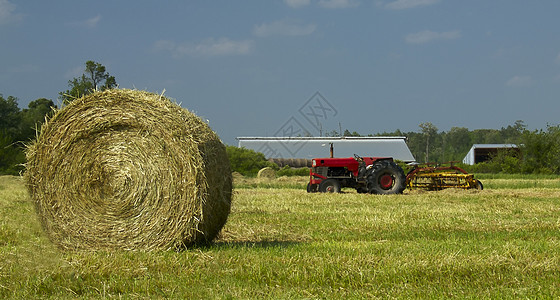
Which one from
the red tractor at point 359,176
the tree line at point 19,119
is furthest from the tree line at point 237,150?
the red tractor at point 359,176

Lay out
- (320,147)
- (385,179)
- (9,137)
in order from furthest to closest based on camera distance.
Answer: (320,147) < (9,137) < (385,179)

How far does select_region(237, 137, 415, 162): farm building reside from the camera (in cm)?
5594

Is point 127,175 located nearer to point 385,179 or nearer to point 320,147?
point 385,179

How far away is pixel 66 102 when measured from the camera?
7.86 m

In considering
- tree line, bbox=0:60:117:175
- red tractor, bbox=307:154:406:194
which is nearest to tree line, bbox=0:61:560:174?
tree line, bbox=0:60:117:175

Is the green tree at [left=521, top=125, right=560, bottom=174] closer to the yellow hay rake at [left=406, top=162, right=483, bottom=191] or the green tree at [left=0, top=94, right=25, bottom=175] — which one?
the yellow hay rake at [left=406, top=162, right=483, bottom=191]

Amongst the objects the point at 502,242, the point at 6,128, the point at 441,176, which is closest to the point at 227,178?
the point at 502,242

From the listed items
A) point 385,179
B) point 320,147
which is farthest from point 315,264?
point 320,147

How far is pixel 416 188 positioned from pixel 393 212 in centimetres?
916

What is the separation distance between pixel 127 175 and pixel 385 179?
473 inches

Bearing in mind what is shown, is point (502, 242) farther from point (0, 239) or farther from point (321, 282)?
point (0, 239)

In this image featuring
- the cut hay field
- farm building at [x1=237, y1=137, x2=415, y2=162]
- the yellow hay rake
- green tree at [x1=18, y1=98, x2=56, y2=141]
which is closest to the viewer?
the cut hay field

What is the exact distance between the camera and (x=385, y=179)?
18.4 m

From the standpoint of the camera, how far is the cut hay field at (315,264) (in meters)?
5.14
